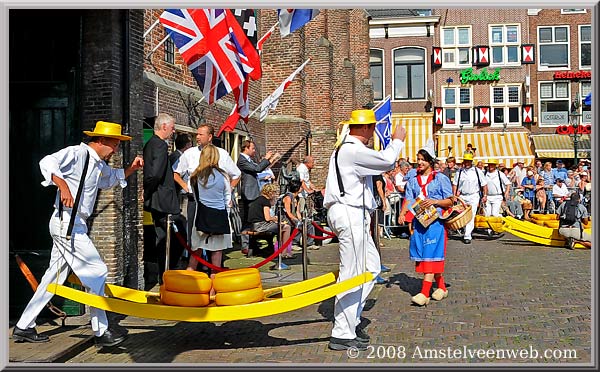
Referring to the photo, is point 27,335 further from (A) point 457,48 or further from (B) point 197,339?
(A) point 457,48

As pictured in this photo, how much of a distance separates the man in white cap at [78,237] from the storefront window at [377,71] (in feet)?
112

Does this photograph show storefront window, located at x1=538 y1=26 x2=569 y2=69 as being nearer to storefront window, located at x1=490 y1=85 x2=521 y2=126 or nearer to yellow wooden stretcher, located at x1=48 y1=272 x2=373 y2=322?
storefront window, located at x1=490 y1=85 x2=521 y2=126

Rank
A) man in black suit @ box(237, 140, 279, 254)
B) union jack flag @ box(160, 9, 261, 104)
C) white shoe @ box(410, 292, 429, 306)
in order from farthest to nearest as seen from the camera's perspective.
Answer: man in black suit @ box(237, 140, 279, 254) < union jack flag @ box(160, 9, 261, 104) < white shoe @ box(410, 292, 429, 306)

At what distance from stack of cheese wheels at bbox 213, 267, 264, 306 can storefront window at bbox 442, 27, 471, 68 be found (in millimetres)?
35677

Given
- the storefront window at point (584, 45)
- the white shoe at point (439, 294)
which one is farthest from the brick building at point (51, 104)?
the storefront window at point (584, 45)

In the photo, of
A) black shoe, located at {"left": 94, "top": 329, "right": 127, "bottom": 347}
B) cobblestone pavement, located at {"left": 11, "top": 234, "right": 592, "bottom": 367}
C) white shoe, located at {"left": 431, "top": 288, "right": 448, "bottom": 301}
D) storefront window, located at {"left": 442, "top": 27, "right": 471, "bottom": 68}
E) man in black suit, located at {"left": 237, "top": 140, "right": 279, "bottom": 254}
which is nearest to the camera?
cobblestone pavement, located at {"left": 11, "top": 234, "right": 592, "bottom": 367}

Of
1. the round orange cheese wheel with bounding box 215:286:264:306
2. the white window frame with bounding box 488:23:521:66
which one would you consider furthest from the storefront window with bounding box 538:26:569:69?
the round orange cheese wheel with bounding box 215:286:264:306

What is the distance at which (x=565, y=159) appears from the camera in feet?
119

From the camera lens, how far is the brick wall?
Answer: 8.00 meters

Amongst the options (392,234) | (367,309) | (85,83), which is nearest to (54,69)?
(85,83)

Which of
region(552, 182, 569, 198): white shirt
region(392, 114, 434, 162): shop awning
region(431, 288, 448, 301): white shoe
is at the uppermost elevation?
region(392, 114, 434, 162): shop awning

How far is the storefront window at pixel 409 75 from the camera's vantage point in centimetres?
3991

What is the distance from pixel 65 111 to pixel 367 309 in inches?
170

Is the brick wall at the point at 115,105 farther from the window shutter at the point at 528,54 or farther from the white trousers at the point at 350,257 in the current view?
the window shutter at the point at 528,54
